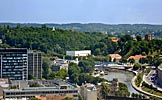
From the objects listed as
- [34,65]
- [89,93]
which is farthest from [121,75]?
[89,93]

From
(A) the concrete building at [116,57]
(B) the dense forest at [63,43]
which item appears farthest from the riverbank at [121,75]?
(B) the dense forest at [63,43]

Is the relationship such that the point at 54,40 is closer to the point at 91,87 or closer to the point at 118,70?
the point at 118,70

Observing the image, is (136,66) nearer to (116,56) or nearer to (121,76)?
(121,76)

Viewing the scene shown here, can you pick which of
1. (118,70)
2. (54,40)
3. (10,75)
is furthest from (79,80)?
(54,40)

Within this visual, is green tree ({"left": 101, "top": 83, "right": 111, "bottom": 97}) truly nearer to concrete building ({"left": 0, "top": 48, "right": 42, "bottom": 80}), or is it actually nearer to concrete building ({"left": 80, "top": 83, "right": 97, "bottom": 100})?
concrete building ({"left": 80, "top": 83, "right": 97, "bottom": 100})

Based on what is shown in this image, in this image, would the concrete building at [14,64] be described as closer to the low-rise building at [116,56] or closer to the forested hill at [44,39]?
the forested hill at [44,39]
